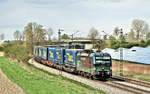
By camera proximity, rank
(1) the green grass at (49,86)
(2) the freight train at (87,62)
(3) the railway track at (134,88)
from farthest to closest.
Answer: (2) the freight train at (87,62)
(3) the railway track at (134,88)
(1) the green grass at (49,86)

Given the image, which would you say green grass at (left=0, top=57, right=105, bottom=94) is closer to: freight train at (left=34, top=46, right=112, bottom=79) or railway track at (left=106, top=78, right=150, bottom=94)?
freight train at (left=34, top=46, right=112, bottom=79)

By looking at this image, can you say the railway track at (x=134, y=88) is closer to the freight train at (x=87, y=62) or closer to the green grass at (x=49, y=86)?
the freight train at (x=87, y=62)

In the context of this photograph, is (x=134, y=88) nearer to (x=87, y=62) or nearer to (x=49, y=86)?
(x=87, y=62)

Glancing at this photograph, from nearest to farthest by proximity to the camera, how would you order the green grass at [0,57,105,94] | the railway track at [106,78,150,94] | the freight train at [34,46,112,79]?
the green grass at [0,57,105,94], the railway track at [106,78,150,94], the freight train at [34,46,112,79]

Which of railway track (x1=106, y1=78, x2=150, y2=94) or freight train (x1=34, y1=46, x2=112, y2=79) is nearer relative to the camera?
railway track (x1=106, y1=78, x2=150, y2=94)

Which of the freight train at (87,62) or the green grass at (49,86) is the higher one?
the freight train at (87,62)

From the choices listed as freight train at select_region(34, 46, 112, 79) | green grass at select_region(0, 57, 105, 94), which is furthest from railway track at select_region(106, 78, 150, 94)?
green grass at select_region(0, 57, 105, 94)

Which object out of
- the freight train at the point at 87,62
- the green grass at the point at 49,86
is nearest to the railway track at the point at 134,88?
the freight train at the point at 87,62

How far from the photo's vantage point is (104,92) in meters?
21.9

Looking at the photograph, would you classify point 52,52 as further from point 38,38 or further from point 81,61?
point 38,38

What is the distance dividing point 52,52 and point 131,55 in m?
16.5

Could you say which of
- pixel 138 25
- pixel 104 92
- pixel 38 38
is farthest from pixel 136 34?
pixel 104 92

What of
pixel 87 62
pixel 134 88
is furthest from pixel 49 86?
pixel 134 88

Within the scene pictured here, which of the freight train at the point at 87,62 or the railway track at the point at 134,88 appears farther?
the freight train at the point at 87,62
